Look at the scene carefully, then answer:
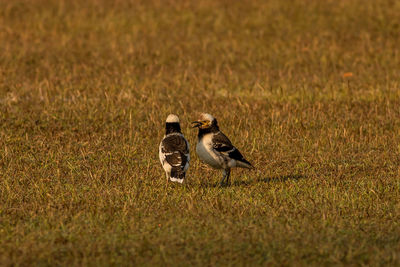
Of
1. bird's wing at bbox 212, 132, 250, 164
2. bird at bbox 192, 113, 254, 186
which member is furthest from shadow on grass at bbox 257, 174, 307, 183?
bird's wing at bbox 212, 132, 250, 164

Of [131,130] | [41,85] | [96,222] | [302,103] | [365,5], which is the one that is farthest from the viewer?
[365,5]

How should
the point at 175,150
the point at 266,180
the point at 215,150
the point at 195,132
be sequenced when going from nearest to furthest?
the point at 175,150, the point at 215,150, the point at 266,180, the point at 195,132

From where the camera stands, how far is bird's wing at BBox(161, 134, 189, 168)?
11.5 metres

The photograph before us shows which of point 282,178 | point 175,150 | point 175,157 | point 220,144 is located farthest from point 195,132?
point 175,157

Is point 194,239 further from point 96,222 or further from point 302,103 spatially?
point 302,103

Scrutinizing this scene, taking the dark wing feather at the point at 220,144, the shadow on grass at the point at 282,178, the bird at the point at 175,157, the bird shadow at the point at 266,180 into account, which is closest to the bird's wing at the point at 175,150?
the bird at the point at 175,157

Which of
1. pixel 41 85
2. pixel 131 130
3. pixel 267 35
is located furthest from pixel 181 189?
pixel 267 35

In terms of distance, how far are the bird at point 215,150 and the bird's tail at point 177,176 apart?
835mm

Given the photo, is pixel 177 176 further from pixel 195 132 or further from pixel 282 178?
pixel 195 132

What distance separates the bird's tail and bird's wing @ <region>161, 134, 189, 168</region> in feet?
0.34

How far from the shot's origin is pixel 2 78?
21375 millimetres

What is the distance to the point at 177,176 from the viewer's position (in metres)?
11.3

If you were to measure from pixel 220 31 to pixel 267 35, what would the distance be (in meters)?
1.79

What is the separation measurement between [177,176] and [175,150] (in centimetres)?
56
